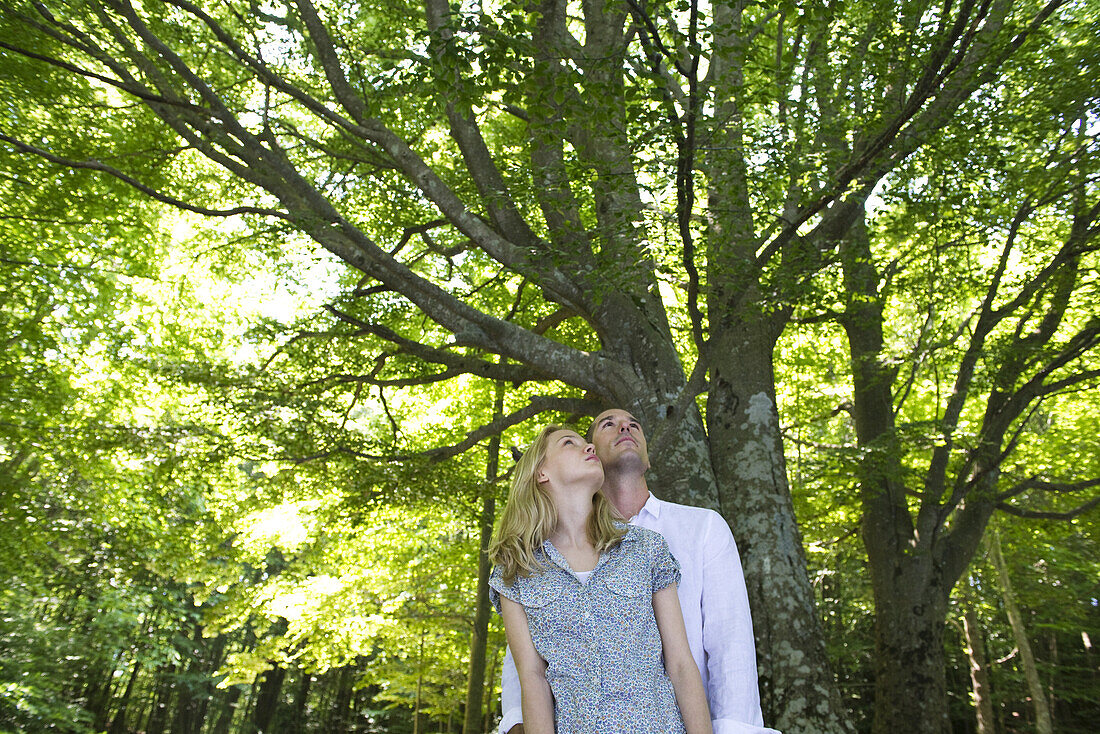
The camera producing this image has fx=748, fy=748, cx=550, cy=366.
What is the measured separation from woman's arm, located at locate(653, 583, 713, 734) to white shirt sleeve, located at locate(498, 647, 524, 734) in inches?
18.2

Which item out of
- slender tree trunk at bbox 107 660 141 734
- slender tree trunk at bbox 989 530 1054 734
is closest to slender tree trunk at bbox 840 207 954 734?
slender tree trunk at bbox 989 530 1054 734

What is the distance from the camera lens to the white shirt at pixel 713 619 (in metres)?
2.14

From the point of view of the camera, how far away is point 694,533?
2.43 metres

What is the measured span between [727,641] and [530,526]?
69cm

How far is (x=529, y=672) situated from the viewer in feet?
6.53

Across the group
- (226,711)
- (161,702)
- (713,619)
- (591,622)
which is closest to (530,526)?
(591,622)

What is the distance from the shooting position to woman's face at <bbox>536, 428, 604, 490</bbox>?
2.24 meters

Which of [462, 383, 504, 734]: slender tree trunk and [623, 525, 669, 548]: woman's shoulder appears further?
[462, 383, 504, 734]: slender tree trunk

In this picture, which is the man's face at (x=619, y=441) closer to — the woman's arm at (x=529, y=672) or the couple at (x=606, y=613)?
the couple at (x=606, y=613)

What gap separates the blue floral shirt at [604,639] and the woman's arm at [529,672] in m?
0.02

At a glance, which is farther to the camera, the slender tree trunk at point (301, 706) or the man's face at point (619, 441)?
the slender tree trunk at point (301, 706)

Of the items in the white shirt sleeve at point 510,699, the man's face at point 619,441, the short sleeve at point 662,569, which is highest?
the man's face at point 619,441

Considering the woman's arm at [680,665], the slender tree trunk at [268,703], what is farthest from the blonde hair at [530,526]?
the slender tree trunk at [268,703]

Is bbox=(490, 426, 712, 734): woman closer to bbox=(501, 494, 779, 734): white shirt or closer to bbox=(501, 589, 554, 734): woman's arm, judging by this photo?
bbox=(501, 589, 554, 734): woman's arm
